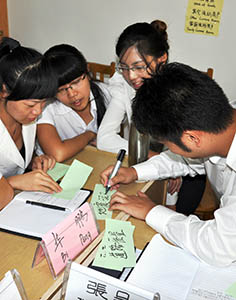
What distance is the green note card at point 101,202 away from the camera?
43.3 inches

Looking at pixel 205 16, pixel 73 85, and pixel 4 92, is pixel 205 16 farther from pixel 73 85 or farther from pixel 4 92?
pixel 4 92

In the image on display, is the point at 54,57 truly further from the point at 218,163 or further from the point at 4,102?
the point at 218,163

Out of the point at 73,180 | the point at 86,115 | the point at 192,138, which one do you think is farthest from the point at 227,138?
the point at 86,115

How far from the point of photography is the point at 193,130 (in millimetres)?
891

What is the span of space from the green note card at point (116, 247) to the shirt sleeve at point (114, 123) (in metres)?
0.56

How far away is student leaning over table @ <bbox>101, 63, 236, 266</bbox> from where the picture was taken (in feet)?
2.87

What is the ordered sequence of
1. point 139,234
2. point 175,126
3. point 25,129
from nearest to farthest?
point 175,126, point 139,234, point 25,129

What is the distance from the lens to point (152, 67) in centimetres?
151

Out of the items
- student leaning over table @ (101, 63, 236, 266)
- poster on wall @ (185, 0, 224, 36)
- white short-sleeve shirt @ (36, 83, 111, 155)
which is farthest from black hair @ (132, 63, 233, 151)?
poster on wall @ (185, 0, 224, 36)

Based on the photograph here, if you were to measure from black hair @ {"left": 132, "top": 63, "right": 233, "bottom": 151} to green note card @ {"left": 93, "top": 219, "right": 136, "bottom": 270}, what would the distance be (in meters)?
0.30

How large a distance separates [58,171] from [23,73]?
1.33 ft

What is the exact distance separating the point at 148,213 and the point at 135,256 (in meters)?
0.16

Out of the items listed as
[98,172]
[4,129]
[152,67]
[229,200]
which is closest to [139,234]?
[229,200]

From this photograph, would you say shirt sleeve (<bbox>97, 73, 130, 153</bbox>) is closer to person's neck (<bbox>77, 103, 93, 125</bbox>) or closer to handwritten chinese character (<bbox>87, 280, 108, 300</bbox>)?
person's neck (<bbox>77, 103, 93, 125</bbox>)
